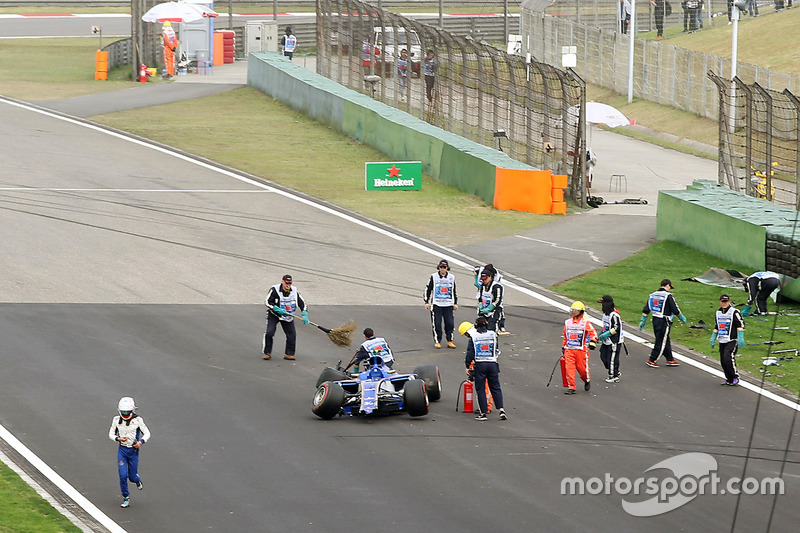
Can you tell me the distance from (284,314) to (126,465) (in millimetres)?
6103

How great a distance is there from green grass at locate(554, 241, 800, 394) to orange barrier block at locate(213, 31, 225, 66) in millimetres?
30155

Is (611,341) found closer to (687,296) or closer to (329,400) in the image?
(329,400)

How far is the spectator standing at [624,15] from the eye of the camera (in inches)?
2097

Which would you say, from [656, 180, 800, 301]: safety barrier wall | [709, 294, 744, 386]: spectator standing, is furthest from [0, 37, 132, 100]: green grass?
[709, 294, 744, 386]: spectator standing

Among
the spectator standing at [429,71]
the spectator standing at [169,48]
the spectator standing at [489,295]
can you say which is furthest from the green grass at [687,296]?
the spectator standing at [169,48]

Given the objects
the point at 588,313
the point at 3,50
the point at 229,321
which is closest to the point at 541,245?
the point at 588,313

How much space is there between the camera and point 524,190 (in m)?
32.2

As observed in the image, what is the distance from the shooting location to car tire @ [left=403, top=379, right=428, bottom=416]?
17.0 m

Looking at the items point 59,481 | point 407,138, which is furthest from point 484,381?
point 407,138

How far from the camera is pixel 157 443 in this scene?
16078 millimetres

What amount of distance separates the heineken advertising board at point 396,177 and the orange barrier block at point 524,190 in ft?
8.47

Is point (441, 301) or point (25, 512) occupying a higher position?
point (441, 301)

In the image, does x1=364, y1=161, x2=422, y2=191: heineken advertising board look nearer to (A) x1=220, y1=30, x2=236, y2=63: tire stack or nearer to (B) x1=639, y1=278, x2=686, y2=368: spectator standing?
(B) x1=639, y1=278, x2=686, y2=368: spectator standing

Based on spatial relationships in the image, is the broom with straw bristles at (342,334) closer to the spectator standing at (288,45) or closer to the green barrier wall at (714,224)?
the green barrier wall at (714,224)
